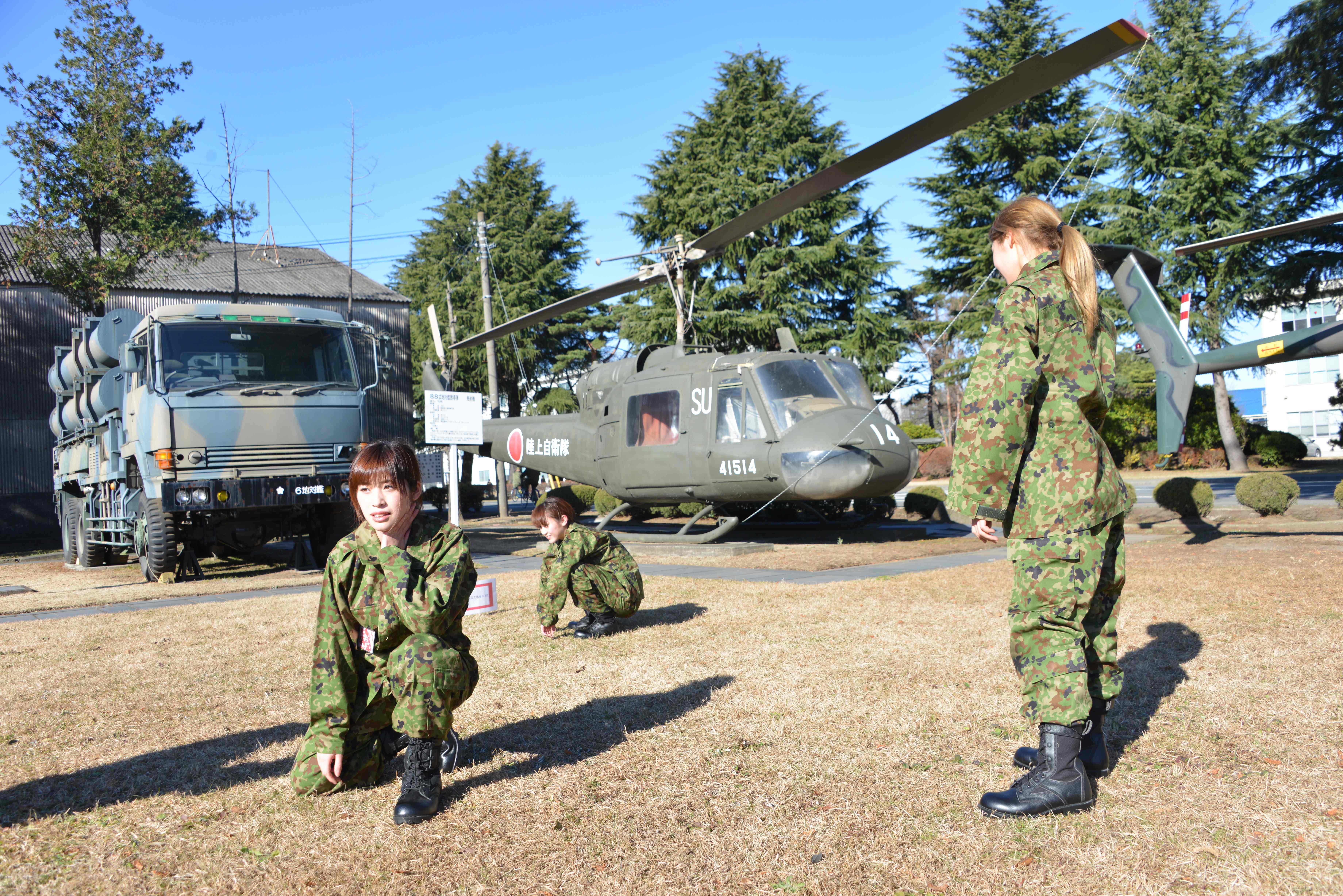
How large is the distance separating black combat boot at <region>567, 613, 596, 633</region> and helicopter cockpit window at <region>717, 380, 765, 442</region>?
4.73 meters

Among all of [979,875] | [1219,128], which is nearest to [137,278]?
[979,875]

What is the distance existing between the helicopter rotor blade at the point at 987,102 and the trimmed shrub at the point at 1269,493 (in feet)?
24.5

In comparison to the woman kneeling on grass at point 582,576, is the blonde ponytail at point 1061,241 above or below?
above

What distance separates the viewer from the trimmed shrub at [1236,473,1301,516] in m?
10.8

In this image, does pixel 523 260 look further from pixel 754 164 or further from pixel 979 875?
pixel 979 875

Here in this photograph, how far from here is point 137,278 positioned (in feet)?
82.7

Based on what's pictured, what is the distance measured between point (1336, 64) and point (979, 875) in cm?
1689

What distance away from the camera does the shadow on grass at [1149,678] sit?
3627mm

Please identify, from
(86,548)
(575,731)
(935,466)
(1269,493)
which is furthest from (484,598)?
(935,466)

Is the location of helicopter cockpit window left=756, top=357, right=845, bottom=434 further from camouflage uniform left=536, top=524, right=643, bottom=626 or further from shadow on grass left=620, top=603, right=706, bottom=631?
camouflage uniform left=536, top=524, right=643, bottom=626

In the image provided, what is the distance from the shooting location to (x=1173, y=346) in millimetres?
8148

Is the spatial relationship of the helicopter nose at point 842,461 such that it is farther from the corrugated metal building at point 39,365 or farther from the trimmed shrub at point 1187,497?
the corrugated metal building at point 39,365

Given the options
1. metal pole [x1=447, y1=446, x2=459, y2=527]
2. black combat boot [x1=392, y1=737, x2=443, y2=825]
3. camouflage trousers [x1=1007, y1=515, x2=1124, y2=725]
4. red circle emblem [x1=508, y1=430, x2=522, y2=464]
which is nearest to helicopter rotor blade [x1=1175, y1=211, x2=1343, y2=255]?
camouflage trousers [x1=1007, y1=515, x2=1124, y2=725]

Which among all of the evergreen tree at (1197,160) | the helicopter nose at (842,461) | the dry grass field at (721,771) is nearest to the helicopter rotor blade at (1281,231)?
the dry grass field at (721,771)
